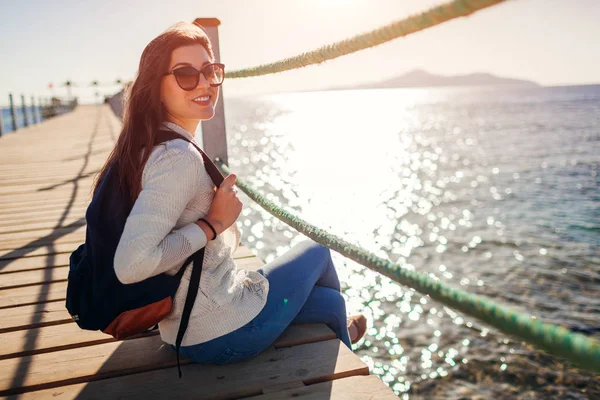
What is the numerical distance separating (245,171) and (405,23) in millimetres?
29832

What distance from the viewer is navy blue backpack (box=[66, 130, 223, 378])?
164 centimetres

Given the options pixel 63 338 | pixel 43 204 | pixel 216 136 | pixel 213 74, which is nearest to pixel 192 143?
pixel 213 74

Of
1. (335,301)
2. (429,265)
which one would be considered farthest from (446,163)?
(335,301)

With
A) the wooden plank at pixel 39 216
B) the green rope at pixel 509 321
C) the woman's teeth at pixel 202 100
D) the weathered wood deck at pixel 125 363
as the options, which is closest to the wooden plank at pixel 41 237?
the wooden plank at pixel 39 216

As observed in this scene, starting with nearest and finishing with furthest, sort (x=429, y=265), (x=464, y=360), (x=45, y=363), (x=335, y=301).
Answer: (x=45, y=363), (x=335, y=301), (x=464, y=360), (x=429, y=265)

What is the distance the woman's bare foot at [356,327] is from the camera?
256 cm

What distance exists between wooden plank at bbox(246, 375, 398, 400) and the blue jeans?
24cm

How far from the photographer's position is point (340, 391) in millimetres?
1832

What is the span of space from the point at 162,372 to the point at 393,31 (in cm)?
164

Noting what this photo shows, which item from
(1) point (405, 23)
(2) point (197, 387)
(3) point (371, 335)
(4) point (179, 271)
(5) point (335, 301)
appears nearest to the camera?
(1) point (405, 23)

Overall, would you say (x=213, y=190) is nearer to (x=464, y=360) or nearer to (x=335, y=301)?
(x=335, y=301)

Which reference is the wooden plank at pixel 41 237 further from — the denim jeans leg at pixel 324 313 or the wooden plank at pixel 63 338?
the denim jeans leg at pixel 324 313

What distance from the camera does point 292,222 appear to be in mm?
2289

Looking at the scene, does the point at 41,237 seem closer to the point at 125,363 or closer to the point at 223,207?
the point at 125,363
